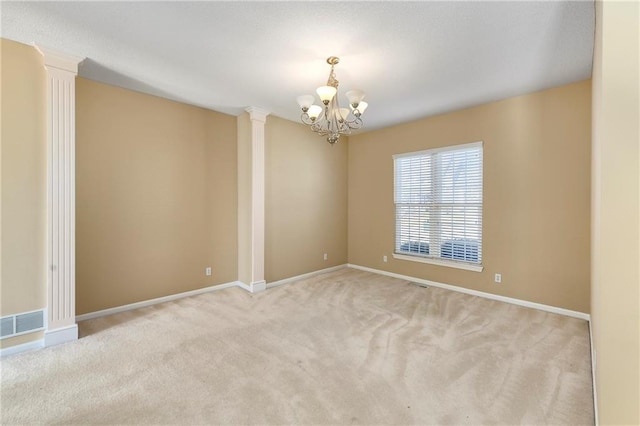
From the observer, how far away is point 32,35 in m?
2.45

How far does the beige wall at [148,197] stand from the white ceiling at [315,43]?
1.29 ft

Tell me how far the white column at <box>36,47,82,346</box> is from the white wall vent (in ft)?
0.24

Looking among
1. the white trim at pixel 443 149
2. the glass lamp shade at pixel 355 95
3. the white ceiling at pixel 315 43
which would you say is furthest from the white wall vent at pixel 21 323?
the white trim at pixel 443 149

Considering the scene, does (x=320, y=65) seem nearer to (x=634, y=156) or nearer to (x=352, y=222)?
(x=634, y=156)

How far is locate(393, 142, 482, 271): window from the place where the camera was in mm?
4191

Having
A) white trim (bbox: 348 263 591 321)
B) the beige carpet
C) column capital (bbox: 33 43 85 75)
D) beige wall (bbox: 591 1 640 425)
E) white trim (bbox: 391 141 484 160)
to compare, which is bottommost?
the beige carpet

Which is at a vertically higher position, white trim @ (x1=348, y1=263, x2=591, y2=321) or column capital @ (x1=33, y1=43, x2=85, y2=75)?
column capital @ (x1=33, y1=43, x2=85, y2=75)

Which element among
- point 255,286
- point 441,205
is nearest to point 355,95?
point 441,205

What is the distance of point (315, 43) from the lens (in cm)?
249

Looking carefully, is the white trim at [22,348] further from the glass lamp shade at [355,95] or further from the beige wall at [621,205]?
the beige wall at [621,205]

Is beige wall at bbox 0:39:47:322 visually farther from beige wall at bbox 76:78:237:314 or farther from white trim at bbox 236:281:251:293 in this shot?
white trim at bbox 236:281:251:293

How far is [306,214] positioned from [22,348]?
3.76m

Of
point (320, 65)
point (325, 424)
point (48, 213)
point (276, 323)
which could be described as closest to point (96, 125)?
point (48, 213)

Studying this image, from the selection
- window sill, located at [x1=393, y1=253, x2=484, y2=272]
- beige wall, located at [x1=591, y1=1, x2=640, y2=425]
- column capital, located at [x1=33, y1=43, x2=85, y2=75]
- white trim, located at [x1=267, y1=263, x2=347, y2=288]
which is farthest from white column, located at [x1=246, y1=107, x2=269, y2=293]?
beige wall, located at [x1=591, y1=1, x2=640, y2=425]
